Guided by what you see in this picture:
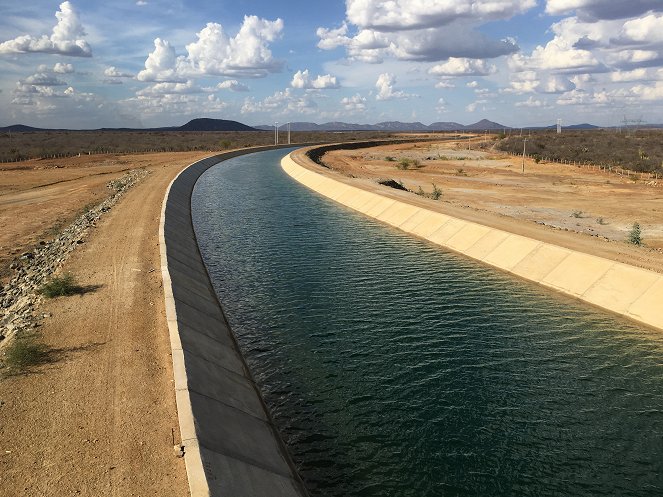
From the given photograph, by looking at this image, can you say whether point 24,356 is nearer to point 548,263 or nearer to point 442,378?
point 442,378

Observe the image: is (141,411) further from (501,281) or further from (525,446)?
(501,281)

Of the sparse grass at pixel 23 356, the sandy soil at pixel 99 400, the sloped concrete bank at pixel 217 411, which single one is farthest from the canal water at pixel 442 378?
the sparse grass at pixel 23 356

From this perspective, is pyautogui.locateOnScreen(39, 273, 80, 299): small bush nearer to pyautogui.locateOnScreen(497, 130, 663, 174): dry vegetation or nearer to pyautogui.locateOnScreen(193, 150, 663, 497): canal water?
pyautogui.locateOnScreen(193, 150, 663, 497): canal water

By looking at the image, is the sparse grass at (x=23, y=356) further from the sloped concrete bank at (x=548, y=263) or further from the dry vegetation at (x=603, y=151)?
the dry vegetation at (x=603, y=151)

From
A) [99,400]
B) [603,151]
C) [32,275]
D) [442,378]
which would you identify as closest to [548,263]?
[442,378]

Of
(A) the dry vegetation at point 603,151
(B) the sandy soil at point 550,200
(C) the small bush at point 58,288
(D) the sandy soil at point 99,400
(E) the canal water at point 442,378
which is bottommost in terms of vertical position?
(E) the canal water at point 442,378

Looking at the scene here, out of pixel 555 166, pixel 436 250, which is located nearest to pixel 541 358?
pixel 436 250

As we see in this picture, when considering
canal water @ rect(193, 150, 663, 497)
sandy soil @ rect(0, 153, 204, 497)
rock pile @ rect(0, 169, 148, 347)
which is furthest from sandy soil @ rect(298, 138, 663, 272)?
rock pile @ rect(0, 169, 148, 347)
